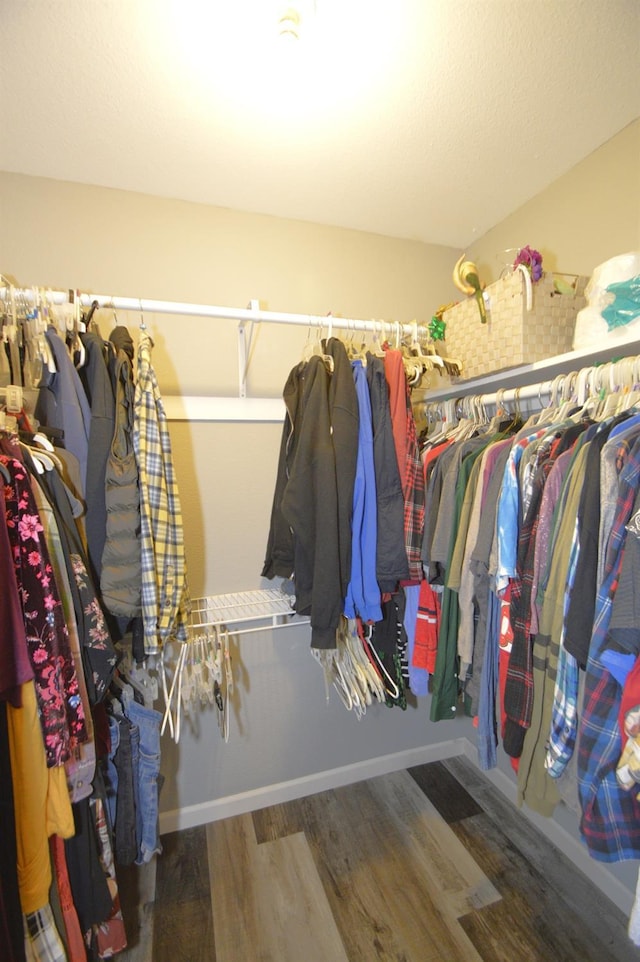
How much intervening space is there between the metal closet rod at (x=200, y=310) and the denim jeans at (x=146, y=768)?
1.19 metres

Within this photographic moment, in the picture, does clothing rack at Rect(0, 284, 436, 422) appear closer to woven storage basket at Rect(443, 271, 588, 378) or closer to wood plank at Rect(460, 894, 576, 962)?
woven storage basket at Rect(443, 271, 588, 378)

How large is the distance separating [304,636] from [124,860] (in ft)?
2.79

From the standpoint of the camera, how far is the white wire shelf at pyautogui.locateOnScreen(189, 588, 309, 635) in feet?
4.43

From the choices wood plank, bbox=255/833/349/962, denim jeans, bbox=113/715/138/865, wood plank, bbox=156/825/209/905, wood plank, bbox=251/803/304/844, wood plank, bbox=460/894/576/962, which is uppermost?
denim jeans, bbox=113/715/138/865

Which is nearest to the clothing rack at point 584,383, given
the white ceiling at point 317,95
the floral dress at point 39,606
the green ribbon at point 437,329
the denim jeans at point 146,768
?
the green ribbon at point 437,329

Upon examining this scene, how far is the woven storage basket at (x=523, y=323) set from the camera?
1.11 meters

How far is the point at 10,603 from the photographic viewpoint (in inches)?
28.0

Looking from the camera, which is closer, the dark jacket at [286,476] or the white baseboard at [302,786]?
the dark jacket at [286,476]

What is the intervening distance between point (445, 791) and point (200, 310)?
215 centimetres

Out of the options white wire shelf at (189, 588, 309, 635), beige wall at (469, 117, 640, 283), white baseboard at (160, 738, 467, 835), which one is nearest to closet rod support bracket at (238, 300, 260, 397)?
white wire shelf at (189, 588, 309, 635)

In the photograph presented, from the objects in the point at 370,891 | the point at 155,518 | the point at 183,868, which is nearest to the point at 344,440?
the point at 155,518

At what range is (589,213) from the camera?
1.31m

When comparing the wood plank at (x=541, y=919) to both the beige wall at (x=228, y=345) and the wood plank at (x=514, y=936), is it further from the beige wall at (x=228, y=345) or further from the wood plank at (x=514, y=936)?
the beige wall at (x=228, y=345)

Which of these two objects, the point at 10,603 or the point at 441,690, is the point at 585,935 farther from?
the point at 10,603
